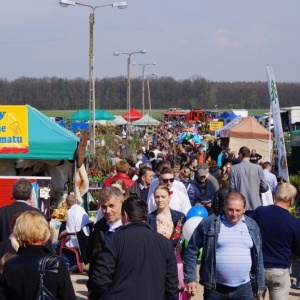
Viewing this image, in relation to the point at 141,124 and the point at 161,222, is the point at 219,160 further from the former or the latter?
the point at 141,124

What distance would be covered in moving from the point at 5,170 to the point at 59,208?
1101 millimetres

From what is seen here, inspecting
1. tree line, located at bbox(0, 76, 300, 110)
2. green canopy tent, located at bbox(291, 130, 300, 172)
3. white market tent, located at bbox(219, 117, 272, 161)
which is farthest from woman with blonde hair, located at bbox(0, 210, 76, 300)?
tree line, located at bbox(0, 76, 300, 110)

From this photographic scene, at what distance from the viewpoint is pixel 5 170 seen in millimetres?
12906

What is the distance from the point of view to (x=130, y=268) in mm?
4867

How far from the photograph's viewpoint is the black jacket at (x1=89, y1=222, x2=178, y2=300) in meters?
4.87

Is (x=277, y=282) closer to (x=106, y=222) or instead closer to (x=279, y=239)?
(x=279, y=239)

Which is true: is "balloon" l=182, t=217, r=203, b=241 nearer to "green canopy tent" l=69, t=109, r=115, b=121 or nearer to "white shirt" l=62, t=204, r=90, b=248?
"white shirt" l=62, t=204, r=90, b=248

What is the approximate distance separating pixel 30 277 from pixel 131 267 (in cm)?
68

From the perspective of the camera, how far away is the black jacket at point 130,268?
487 cm

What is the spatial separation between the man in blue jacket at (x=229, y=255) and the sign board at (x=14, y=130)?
6876 millimetres

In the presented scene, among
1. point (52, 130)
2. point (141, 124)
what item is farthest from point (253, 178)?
point (141, 124)

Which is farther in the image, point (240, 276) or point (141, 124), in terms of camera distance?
point (141, 124)

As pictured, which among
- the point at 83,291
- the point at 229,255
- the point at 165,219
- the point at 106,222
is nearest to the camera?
the point at 229,255

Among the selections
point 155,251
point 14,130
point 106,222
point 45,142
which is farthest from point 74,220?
point 155,251
